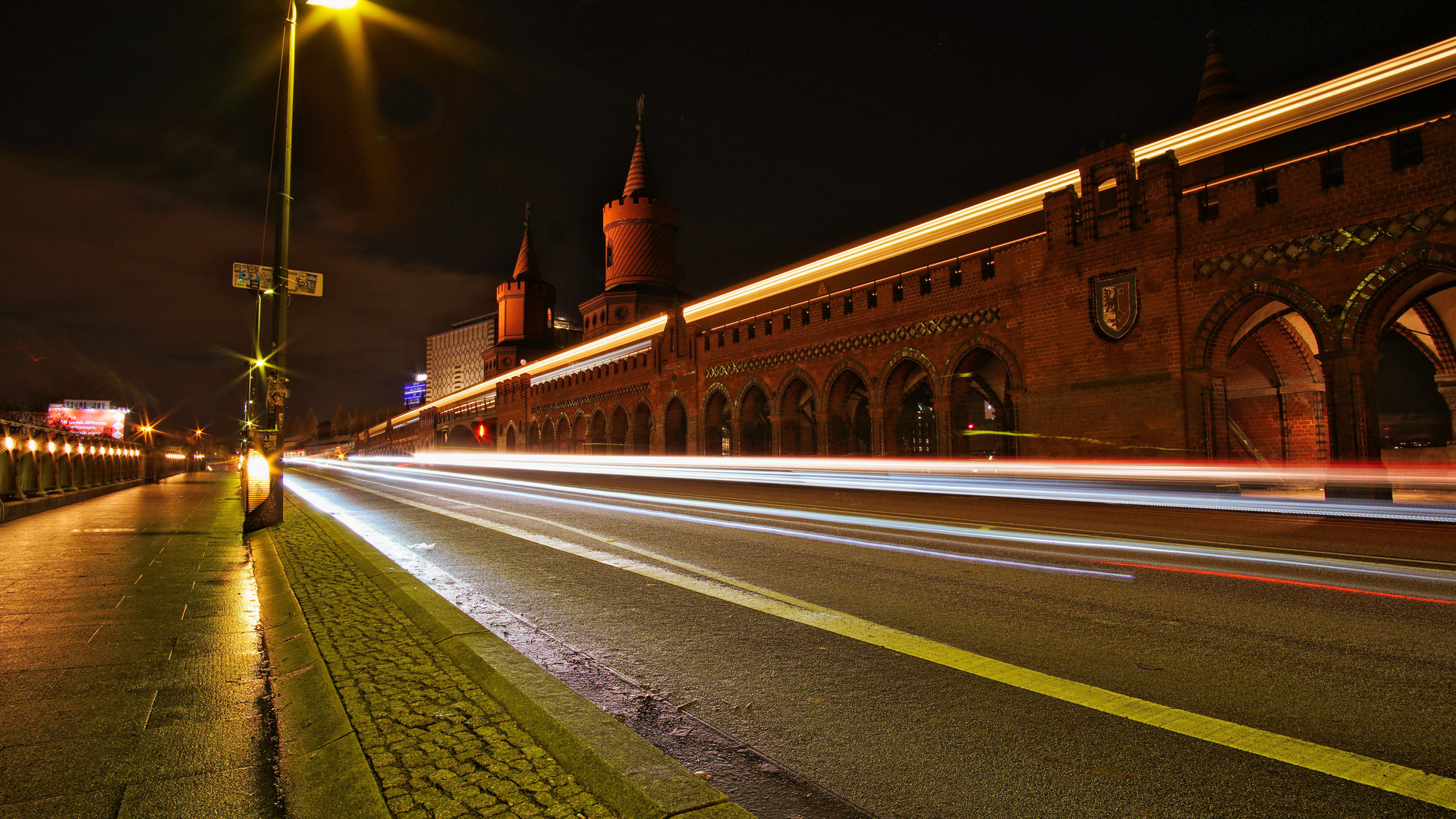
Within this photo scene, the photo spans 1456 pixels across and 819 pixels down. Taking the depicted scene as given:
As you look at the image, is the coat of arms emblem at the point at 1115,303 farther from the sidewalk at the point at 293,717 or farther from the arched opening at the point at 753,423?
the sidewalk at the point at 293,717

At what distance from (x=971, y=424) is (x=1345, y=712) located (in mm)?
30389

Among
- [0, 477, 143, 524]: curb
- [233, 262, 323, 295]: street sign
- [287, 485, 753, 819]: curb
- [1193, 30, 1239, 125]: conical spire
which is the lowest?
[287, 485, 753, 819]: curb

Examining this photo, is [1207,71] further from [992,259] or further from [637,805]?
[637,805]

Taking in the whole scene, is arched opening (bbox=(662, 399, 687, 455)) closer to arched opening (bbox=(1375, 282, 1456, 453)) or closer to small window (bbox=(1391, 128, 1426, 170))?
arched opening (bbox=(1375, 282, 1456, 453))

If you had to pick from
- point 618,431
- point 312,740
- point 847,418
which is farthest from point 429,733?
point 618,431

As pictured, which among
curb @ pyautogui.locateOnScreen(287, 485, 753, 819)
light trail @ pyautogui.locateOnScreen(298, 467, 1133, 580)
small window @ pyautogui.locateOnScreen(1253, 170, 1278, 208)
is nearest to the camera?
curb @ pyautogui.locateOnScreen(287, 485, 753, 819)

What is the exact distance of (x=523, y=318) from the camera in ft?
228

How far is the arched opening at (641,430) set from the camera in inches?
1405

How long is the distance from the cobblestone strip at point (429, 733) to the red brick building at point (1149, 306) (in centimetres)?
1549

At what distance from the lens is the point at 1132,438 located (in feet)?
52.3

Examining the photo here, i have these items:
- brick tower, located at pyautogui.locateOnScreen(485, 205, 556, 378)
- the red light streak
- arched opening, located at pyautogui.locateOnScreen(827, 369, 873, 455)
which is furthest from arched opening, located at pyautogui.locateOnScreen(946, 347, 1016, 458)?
brick tower, located at pyautogui.locateOnScreen(485, 205, 556, 378)

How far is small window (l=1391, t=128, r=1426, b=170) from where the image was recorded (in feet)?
41.0

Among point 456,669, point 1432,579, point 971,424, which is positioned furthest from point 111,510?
point 971,424

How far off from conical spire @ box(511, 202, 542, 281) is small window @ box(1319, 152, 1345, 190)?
6559 cm
